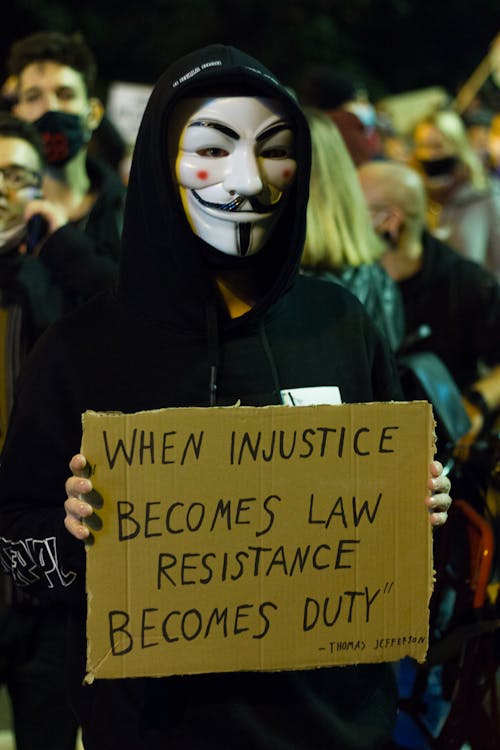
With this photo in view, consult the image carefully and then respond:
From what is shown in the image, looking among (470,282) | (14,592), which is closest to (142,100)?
(470,282)

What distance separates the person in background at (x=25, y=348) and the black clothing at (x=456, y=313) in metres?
1.47

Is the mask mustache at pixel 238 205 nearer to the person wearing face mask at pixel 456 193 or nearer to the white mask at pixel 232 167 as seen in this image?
the white mask at pixel 232 167

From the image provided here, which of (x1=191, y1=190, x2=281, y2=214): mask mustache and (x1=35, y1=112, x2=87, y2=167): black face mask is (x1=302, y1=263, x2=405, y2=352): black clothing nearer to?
(x1=35, y1=112, x2=87, y2=167): black face mask

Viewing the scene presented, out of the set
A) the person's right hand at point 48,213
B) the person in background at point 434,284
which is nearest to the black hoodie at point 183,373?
the person's right hand at point 48,213

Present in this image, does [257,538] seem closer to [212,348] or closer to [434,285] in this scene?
[212,348]

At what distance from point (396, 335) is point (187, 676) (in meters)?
2.07

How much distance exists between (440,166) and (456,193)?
0.59 m

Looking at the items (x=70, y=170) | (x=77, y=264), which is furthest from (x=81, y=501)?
(x=70, y=170)

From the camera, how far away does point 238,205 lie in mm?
3061

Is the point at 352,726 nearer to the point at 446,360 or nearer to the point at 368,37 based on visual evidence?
the point at 446,360

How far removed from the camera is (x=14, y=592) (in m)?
4.07

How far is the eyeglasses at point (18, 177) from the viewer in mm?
4816

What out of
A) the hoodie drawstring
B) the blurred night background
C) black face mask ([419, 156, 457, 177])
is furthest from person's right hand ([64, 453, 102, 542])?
the blurred night background

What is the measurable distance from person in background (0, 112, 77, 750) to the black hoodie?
3.32 ft
